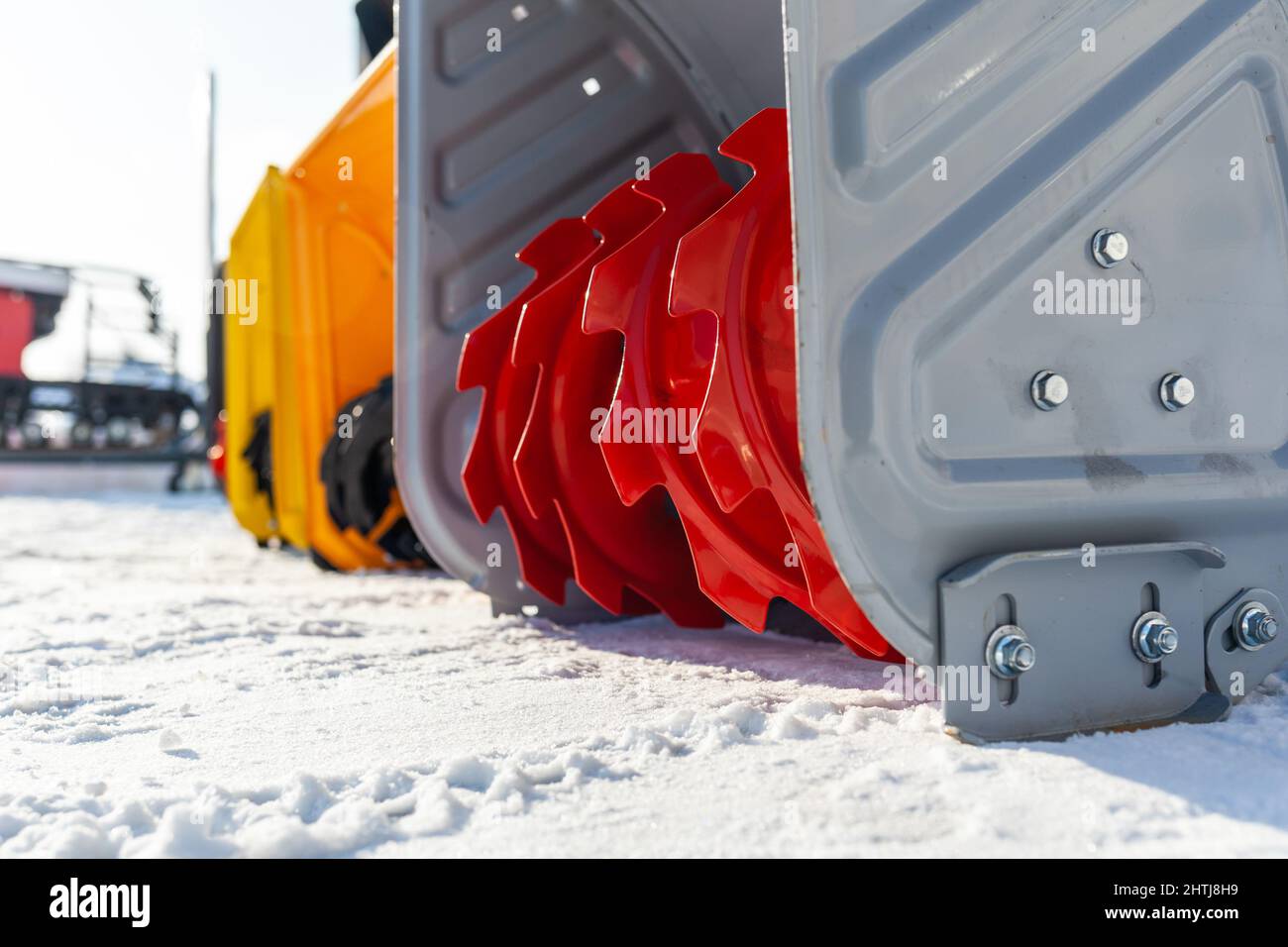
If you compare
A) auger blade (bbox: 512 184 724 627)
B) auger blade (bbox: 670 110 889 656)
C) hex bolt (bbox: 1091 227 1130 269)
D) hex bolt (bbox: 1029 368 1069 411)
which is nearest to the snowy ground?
auger blade (bbox: 512 184 724 627)

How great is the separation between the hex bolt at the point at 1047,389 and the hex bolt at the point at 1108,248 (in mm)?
203

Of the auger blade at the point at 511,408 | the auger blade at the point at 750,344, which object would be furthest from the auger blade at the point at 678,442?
the auger blade at the point at 511,408

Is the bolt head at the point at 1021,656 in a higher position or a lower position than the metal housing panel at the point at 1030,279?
lower

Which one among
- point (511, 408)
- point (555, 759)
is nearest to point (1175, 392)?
point (555, 759)

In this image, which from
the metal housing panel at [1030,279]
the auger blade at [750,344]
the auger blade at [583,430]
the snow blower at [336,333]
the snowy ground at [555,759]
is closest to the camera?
the snowy ground at [555,759]

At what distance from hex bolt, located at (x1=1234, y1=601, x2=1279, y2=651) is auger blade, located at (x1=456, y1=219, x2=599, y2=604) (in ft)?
4.52

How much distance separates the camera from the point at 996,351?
1.43m

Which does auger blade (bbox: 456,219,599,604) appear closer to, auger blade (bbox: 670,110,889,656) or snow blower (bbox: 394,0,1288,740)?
snow blower (bbox: 394,0,1288,740)

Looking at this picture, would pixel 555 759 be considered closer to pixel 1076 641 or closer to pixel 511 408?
pixel 1076 641

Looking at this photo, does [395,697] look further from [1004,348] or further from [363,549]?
[363,549]

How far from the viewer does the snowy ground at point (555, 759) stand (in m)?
1.11

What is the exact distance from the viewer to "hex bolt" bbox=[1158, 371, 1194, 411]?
5.06 feet

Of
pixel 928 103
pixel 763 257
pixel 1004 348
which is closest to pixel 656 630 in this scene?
pixel 763 257

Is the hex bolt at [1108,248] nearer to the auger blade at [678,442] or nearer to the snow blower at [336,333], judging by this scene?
the auger blade at [678,442]
